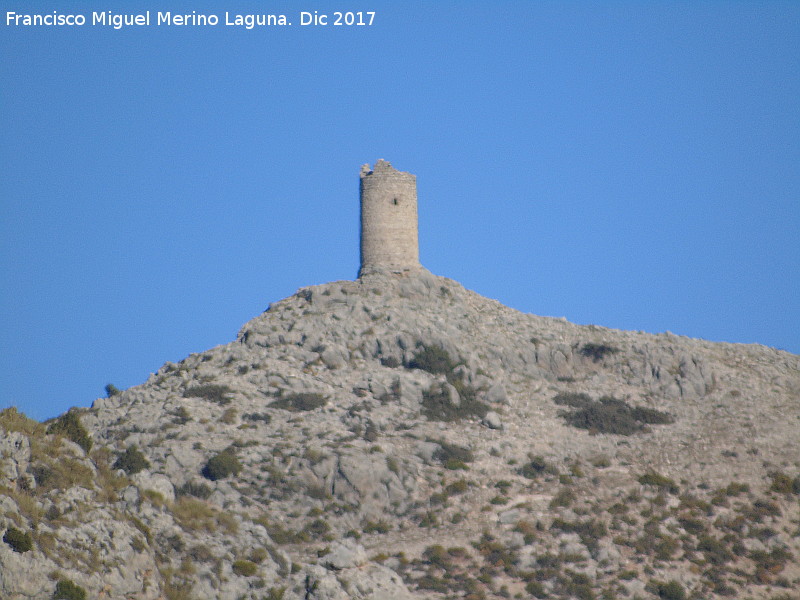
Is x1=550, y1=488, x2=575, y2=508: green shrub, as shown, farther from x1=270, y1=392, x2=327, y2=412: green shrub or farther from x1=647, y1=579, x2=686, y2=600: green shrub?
x1=270, y1=392, x2=327, y2=412: green shrub

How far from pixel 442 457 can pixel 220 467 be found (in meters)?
10.8

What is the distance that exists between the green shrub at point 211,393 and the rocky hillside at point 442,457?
114 mm

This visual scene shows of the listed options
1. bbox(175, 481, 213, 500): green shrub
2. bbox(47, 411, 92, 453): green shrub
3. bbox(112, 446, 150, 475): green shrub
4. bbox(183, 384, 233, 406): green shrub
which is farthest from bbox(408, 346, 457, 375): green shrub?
bbox(47, 411, 92, 453): green shrub

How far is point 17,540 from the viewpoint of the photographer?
33.2 m

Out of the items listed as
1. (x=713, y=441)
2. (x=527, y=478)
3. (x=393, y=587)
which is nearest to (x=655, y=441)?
(x=713, y=441)

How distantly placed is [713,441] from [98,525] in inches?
1487

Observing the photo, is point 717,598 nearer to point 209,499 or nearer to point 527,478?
point 527,478

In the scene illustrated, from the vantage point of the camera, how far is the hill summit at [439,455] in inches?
1753

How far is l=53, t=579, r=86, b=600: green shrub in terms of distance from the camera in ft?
109

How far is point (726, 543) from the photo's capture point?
57.2m

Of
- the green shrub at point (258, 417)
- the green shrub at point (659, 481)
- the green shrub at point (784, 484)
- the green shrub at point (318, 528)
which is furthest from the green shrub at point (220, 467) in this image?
the green shrub at point (784, 484)

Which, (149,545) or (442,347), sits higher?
(442,347)

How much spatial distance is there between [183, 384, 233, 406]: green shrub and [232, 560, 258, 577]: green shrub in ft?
73.5

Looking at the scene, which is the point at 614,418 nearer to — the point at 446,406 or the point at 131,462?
the point at 446,406
